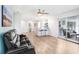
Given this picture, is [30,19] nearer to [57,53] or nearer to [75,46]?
[57,53]

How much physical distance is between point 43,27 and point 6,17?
89cm

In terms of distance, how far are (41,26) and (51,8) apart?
0.49 m

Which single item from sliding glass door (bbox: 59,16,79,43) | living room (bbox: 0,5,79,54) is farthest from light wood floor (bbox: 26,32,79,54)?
sliding glass door (bbox: 59,16,79,43)

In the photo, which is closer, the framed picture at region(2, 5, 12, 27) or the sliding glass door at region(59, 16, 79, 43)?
the framed picture at region(2, 5, 12, 27)

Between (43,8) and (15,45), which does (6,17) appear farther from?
(43,8)

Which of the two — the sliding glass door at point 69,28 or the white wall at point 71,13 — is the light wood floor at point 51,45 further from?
the white wall at point 71,13

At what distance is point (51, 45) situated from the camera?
100 inches

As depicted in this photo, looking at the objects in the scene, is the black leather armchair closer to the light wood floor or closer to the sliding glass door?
the light wood floor

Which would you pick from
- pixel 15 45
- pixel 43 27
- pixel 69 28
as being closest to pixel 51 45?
pixel 43 27

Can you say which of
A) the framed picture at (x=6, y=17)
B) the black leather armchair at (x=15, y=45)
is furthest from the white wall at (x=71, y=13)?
the framed picture at (x=6, y=17)

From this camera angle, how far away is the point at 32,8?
97.3 inches

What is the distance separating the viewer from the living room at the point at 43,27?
244cm

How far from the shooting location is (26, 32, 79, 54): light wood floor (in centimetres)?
248

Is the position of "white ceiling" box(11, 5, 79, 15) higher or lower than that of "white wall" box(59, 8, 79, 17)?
higher
